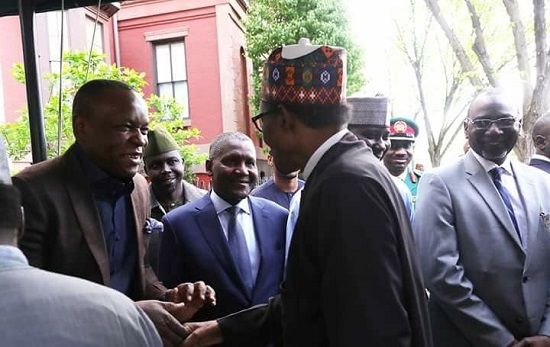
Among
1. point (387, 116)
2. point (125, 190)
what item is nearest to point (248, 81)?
point (387, 116)

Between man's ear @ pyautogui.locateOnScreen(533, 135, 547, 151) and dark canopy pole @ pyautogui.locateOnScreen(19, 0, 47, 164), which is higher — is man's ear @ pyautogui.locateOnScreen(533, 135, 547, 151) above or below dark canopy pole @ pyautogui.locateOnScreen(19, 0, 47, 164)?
below

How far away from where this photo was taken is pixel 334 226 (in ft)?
6.30

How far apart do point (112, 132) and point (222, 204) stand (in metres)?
0.92

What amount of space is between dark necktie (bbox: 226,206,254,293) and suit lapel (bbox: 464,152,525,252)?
1491 mm

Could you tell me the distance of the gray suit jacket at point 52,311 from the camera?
151cm

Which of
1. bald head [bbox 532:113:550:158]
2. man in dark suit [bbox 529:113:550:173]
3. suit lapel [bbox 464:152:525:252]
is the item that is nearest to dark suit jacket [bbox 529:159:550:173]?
man in dark suit [bbox 529:113:550:173]

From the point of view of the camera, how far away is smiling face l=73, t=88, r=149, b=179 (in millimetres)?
2611

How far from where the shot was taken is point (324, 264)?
1966 mm

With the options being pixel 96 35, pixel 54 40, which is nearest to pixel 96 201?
pixel 54 40

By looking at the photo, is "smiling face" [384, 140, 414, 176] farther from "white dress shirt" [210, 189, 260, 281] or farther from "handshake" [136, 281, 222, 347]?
"handshake" [136, 281, 222, 347]

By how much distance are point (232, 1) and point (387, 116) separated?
48.5 ft

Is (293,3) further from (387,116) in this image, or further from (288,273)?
(288,273)

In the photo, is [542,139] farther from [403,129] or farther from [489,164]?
[489,164]

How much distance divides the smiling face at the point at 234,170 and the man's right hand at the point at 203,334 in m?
0.84
